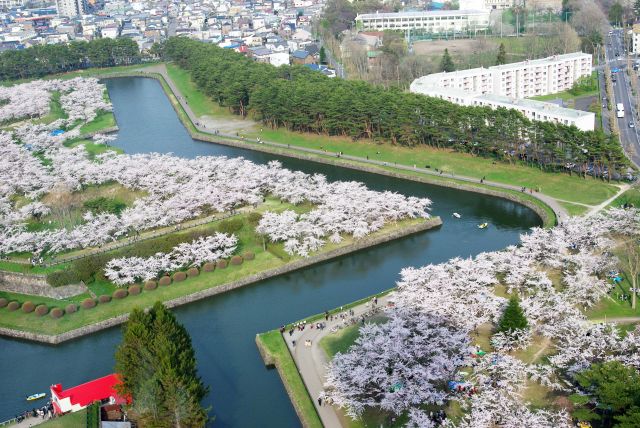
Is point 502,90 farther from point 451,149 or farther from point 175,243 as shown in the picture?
point 175,243

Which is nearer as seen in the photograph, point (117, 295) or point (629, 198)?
point (117, 295)

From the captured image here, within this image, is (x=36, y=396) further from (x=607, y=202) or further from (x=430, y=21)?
(x=430, y=21)

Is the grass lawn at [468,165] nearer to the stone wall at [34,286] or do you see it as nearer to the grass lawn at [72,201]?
the grass lawn at [72,201]

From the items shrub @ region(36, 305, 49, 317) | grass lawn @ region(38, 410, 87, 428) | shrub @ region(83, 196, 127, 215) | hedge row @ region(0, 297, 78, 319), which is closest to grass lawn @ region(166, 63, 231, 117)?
shrub @ region(83, 196, 127, 215)

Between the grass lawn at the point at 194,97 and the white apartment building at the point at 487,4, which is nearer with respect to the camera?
the grass lawn at the point at 194,97

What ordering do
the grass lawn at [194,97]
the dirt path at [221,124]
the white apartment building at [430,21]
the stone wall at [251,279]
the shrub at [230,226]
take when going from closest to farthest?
the stone wall at [251,279] < the shrub at [230,226] < the dirt path at [221,124] < the grass lawn at [194,97] < the white apartment building at [430,21]

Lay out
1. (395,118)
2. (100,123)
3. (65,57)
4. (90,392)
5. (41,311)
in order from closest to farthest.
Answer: (90,392)
(41,311)
(395,118)
(100,123)
(65,57)

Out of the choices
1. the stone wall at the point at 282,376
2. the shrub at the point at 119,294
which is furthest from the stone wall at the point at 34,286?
the stone wall at the point at 282,376

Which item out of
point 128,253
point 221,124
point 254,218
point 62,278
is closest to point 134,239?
point 128,253
